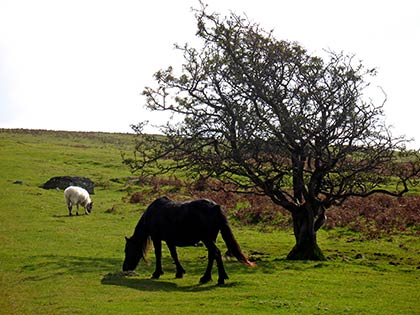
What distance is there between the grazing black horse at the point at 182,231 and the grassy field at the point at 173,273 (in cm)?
63

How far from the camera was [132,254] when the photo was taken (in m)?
18.8

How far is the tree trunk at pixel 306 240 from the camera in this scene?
2222cm

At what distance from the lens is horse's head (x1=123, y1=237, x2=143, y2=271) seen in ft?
61.6

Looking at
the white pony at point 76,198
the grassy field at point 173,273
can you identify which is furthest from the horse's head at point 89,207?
the grassy field at point 173,273

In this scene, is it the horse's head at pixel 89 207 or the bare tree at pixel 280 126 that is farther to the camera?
the horse's head at pixel 89 207

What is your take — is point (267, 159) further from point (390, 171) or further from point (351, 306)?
point (351, 306)

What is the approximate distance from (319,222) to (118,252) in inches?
324

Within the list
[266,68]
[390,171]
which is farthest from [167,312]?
[390,171]

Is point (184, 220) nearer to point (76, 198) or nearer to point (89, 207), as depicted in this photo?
point (76, 198)

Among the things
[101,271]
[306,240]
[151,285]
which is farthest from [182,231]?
[306,240]

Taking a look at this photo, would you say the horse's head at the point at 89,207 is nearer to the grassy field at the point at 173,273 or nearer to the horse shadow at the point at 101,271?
the grassy field at the point at 173,273

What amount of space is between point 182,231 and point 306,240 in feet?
22.0

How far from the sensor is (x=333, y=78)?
21781 mm

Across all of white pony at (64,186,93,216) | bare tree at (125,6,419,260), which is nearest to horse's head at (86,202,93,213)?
white pony at (64,186,93,216)
